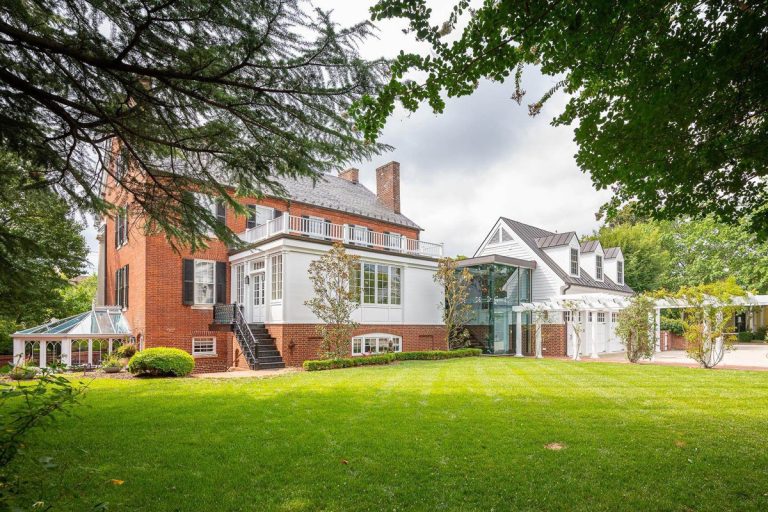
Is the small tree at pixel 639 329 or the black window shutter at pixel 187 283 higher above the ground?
the black window shutter at pixel 187 283

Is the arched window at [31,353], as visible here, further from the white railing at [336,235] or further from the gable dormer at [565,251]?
the gable dormer at [565,251]

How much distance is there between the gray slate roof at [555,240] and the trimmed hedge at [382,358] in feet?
23.2

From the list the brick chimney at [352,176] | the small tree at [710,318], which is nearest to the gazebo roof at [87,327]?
the brick chimney at [352,176]

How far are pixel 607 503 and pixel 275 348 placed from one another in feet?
41.7

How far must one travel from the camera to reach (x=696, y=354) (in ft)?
45.0

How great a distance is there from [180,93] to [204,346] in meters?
13.5

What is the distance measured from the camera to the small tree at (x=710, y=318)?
1335 cm

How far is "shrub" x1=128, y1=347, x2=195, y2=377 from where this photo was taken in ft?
39.8

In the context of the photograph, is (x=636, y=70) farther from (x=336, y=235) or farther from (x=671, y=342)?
(x=671, y=342)

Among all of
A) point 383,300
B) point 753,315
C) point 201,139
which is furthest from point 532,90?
point 753,315

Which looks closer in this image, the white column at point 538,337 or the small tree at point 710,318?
the small tree at point 710,318

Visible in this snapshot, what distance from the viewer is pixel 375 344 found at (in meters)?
17.9

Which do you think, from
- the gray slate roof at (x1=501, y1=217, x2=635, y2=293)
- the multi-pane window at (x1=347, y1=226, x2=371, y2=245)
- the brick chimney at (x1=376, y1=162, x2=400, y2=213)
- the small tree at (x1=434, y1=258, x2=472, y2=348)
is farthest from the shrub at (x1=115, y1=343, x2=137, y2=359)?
the gray slate roof at (x1=501, y1=217, x2=635, y2=293)

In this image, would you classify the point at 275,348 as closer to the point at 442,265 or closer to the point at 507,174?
the point at 442,265
